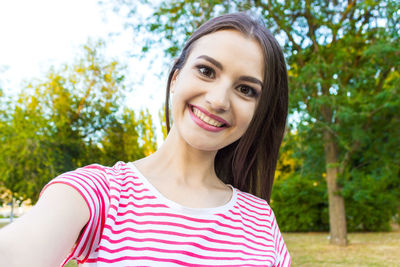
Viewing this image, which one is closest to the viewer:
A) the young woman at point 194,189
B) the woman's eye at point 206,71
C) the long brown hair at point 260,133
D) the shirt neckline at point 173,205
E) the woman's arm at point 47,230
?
the woman's arm at point 47,230

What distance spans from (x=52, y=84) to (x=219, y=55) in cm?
1581

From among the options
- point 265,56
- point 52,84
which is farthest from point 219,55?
point 52,84

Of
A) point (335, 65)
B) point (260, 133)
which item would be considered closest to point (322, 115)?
point (335, 65)

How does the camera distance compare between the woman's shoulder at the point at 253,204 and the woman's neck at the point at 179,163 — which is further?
the woman's shoulder at the point at 253,204

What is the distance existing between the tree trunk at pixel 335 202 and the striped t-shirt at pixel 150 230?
992cm

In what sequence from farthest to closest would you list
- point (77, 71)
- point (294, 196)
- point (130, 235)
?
point (77, 71) < point (294, 196) < point (130, 235)

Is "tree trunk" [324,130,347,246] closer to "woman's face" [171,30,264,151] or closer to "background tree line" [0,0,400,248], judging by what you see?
"background tree line" [0,0,400,248]

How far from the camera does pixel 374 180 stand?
33.2ft

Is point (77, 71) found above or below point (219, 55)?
above

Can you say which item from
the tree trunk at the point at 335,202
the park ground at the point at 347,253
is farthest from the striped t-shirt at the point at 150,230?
the tree trunk at the point at 335,202

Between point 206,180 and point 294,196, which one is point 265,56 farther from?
point 294,196

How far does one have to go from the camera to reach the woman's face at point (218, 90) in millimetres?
1154

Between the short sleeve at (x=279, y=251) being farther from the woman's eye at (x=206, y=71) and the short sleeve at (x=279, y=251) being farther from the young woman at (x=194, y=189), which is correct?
the woman's eye at (x=206, y=71)

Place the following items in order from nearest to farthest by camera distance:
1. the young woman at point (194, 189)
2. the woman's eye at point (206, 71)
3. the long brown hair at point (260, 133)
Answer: the young woman at point (194, 189)
the woman's eye at point (206, 71)
the long brown hair at point (260, 133)
